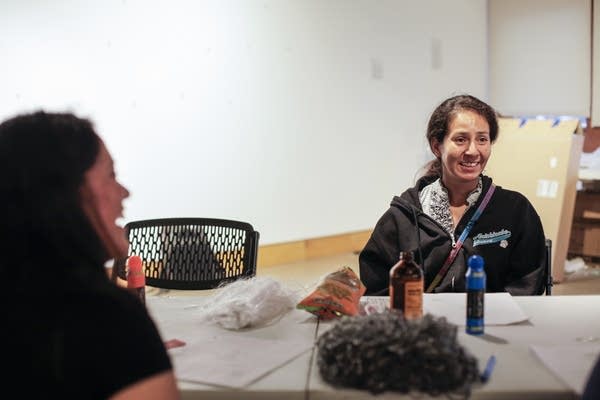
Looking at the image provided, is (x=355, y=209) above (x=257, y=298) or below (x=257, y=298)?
below

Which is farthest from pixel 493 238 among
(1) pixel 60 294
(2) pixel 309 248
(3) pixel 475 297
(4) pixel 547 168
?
(2) pixel 309 248

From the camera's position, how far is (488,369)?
1391 millimetres

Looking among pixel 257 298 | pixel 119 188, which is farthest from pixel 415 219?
pixel 119 188

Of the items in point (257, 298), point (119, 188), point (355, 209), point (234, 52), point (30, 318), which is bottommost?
point (355, 209)

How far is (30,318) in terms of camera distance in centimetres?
102

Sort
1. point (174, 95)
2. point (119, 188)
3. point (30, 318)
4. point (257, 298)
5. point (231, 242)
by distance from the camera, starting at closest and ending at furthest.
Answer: point (30, 318), point (119, 188), point (257, 298), point (231, 242), point (174, 95)

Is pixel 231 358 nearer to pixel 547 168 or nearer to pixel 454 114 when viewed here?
pixel 454 114

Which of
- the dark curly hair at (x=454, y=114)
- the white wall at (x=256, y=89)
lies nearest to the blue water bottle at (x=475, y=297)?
the dark curly hair at (x=454, y=114)

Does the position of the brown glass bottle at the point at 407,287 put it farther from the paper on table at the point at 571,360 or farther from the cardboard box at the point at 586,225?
the cardboard box at the point at 586,225

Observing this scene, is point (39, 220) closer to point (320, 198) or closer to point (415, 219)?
point (415, 219)

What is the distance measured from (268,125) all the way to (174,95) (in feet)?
2.62

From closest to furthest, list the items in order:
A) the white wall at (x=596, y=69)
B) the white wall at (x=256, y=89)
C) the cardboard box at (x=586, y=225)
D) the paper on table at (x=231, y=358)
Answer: the paper on table at (x=231, y=358) < the white wall at (x=256, y=89) < the cardboard box at (x=586, y=225) < the white wall at (x=596, y=69)

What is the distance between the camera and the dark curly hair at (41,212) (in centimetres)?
104

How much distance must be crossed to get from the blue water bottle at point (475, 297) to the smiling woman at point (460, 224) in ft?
2.03
